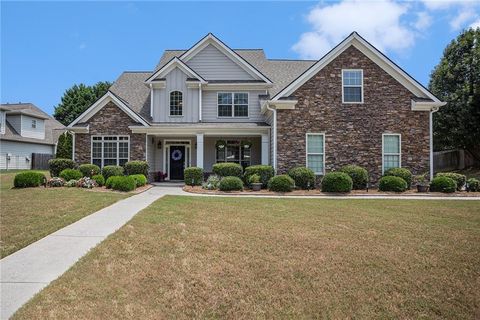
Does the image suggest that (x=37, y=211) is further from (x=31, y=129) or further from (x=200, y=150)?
(x=31, y=129)

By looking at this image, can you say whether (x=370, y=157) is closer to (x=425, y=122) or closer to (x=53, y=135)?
(x=425, y=122)

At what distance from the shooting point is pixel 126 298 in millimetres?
4828

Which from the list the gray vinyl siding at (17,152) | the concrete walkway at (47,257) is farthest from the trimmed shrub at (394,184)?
the gray vinyl siding at (17,152)

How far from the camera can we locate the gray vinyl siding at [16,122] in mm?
32656

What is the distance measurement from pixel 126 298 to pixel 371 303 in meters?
3.41

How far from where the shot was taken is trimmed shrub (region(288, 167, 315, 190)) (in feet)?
55.2

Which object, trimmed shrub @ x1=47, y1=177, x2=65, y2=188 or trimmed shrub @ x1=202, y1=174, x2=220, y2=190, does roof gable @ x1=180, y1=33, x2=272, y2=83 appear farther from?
trimmed shrub @ x1=47, y1=177, x2=65, y2=188

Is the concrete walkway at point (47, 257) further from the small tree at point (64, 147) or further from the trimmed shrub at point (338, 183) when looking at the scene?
the small tree at point (64, 147)

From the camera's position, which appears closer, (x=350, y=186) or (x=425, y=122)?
(x=350, y=186)

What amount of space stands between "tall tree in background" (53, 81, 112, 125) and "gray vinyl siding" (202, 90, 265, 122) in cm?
2904

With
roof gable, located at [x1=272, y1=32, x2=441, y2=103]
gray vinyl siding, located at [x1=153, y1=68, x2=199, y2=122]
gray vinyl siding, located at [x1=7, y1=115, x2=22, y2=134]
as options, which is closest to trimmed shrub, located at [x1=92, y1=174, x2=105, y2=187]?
gray vinyl siding, located at [x1=153, y1=68, x2=199, y2=122]

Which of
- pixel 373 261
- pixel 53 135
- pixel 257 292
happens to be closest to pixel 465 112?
pixel 373 261

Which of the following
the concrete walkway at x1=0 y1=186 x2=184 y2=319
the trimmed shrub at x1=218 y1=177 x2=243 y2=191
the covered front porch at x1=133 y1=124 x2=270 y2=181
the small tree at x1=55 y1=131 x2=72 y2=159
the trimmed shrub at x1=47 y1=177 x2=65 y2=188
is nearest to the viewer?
the concrete walkway at x1=0 y1=186 x2=184 y2=319

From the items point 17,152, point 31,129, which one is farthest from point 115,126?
point 31,129
